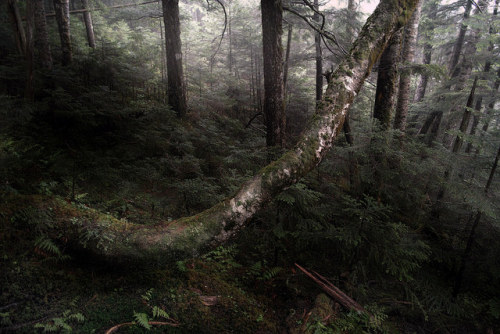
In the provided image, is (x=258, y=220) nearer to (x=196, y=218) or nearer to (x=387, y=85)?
(x=196, y=218)

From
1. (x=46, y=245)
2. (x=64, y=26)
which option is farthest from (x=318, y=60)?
(x=46, y=245)

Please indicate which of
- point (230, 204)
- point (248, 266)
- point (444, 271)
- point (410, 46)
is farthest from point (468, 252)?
point (410, 46)

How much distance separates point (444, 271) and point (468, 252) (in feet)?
2.77

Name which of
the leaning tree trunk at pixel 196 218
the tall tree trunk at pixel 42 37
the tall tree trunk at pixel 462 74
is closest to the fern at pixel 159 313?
the leaning tree trunk at pixel 196 218

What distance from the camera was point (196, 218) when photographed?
8.19 ft

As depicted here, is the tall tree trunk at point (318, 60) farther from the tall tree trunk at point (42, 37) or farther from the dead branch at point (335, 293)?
the tall tree trunk at point (42, 37)

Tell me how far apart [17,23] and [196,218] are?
4.27 metres

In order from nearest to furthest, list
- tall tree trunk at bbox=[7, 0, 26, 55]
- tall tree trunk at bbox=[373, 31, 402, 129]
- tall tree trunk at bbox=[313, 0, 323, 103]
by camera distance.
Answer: tall tree trunk at bbox=[7, 0, 26, 55], tall tree trunk at bbox=[373, 31, 402, 129], tall tree trunk at bbox=[313, 0, 323, 103]

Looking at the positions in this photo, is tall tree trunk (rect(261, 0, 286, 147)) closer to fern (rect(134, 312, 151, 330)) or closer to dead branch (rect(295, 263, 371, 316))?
dead branch (rect(295, 263, 371, 316))

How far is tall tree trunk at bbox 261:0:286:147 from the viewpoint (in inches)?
235

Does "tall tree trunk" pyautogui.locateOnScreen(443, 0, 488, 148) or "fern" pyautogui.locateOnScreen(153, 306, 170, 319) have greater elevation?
"tall tree trunk" pyautogui.locateOnScreen(443, 0, 488, 148)

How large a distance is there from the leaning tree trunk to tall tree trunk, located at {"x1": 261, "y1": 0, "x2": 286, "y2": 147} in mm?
3689

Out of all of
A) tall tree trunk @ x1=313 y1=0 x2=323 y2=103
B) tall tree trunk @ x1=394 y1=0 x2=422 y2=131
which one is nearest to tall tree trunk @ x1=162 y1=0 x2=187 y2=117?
tall tree trunk @ x1=313 y1=0 x2=323 y2=103

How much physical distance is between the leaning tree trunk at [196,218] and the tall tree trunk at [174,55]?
697cm
